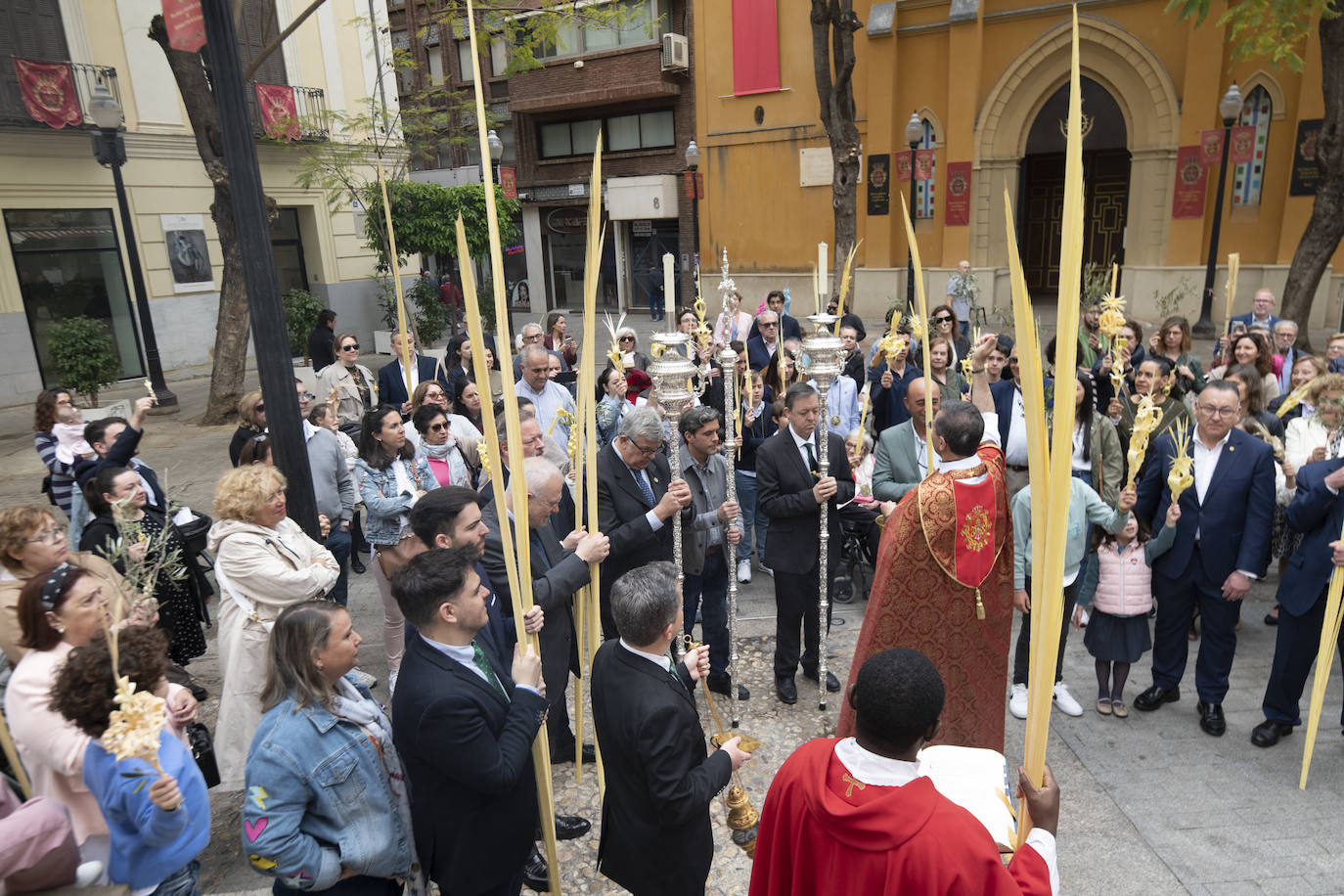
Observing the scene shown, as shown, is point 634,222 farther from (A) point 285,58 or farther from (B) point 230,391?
(B) point 230,391

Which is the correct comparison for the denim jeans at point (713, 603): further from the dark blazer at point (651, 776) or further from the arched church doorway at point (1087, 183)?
the arched church doorway at point (1087, 183)

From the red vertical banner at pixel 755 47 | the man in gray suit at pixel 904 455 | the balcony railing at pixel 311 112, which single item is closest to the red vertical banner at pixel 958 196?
the red vertical banner at pixel 755 47

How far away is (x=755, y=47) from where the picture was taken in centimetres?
2138

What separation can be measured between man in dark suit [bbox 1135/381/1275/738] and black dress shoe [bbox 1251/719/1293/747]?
0.15 meters

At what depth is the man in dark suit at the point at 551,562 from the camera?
11.4 ft

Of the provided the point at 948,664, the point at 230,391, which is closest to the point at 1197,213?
the point at 948,664

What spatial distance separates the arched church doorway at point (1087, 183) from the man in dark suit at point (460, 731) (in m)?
20.2

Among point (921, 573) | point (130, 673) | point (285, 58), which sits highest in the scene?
point (285, 58)

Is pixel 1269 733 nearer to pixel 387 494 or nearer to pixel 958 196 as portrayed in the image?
pixel 387 494

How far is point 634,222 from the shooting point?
26.3 m

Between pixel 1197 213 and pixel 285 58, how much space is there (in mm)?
18995

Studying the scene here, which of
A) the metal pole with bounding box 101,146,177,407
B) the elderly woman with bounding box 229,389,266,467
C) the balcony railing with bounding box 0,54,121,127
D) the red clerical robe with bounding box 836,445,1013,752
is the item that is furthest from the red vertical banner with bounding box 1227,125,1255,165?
the balcony railing with bounding box 0,54,121,127

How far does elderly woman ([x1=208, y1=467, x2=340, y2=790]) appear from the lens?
3631 millimetres

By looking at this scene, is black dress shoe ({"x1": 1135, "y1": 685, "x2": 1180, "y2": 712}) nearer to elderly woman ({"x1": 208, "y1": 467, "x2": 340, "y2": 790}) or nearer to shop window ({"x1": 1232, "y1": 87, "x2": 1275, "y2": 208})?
elderly woman ({"x1": 208, "y1": 467, "x2": 340, "y2": 790})
